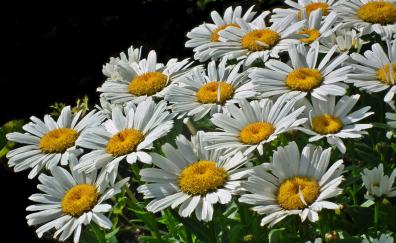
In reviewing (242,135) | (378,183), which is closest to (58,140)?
(242,135)

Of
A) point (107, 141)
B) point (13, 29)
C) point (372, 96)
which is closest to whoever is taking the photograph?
point (107, 141)

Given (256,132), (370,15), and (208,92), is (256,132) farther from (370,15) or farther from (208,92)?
(370,15)

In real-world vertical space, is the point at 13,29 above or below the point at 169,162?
above

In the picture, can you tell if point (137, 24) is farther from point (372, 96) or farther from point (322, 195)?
point (322, 195)

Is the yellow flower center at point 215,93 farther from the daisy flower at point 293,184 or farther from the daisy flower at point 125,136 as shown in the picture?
the daisy flower at point 293,184

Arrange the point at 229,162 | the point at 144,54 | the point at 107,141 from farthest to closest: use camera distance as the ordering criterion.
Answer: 1. the point at 144,54
2. the point at 107,141
3. the point at 229,162

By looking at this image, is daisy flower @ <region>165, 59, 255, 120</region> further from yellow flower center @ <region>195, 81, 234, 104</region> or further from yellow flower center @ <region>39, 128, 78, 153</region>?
yellow flower center @ <region>39, 128, 78, 153</region>

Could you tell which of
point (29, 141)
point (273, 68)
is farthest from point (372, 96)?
point (29, 141)
